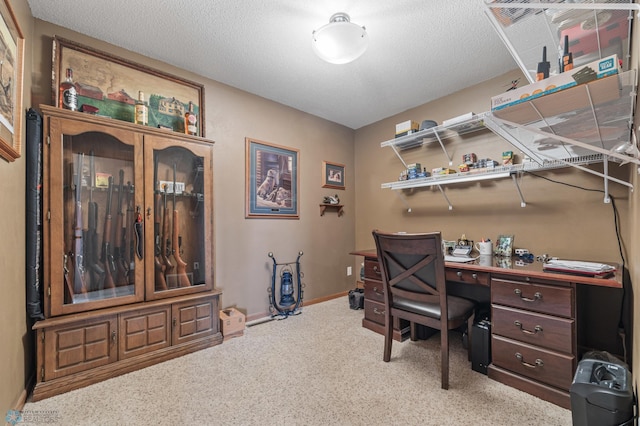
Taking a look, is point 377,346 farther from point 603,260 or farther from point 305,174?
point 305,174

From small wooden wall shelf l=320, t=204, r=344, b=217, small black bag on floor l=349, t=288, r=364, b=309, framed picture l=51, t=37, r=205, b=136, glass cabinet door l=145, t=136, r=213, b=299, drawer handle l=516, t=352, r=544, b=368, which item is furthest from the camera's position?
small wooden wall shelf l=320, t=204, r=344, b=217

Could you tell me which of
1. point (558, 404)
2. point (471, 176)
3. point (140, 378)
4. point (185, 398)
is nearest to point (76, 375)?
point (140, 378)

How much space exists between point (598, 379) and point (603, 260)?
47.3 inches

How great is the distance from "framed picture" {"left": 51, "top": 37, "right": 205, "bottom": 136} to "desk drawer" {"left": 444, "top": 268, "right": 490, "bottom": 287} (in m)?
2.51

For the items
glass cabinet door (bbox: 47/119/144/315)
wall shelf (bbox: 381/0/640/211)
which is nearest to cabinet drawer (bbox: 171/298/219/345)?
glass cabinet door (bbox: 47/119/144/315)

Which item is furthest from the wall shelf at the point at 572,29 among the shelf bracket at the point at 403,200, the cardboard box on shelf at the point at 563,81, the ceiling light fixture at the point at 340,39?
the shelf bracket at the point at 403,200

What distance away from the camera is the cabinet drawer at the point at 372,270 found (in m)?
2.55

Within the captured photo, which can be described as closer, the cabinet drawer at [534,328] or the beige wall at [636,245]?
the beige wall at [636,245]

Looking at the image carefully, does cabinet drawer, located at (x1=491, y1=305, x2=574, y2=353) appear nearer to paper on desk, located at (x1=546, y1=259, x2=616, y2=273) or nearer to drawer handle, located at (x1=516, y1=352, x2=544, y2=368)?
drawer handle, located at (x1=516, y1=352, x2=544, y2=368)

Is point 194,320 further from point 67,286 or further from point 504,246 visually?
point 504,246

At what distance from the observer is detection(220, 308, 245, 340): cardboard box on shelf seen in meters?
2.35

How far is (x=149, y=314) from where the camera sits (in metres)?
1.99

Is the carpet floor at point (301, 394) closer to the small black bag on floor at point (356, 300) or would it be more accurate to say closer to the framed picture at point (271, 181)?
the small black bag on floor at point (356, 300)

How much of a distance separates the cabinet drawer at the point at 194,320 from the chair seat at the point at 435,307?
59.9 inches
